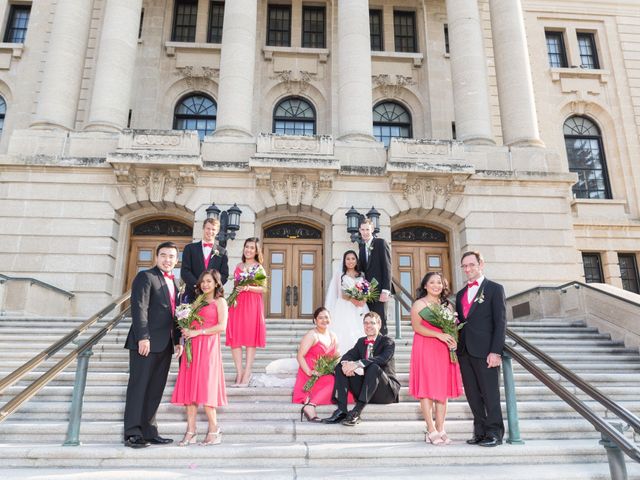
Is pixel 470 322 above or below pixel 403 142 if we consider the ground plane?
below

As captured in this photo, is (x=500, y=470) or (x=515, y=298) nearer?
(x=500, y=470)

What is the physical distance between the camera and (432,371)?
566 cm

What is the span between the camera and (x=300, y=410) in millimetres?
6492

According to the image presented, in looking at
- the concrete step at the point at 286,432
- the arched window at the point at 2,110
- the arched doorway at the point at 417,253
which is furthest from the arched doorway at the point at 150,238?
the concrete step at the point at 286,432

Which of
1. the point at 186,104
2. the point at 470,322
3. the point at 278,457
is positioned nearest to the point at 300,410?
the point at 278,457

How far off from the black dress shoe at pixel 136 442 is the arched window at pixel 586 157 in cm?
2048

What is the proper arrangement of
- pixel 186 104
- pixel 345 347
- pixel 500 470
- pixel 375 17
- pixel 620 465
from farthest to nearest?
pixel 375 17 < pixel 186 104 < pixel 345 347 < pixel 500 470 < pixel 620 465

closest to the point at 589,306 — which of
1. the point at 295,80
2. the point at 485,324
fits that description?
the point at 485,324

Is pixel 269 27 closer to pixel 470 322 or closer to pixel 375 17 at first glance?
pixel 375 17

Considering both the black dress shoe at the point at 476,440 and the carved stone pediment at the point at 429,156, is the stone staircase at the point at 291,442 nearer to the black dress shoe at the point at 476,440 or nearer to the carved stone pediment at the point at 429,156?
the black dress shoe at the point at 476,440

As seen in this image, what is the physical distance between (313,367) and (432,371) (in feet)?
5.70

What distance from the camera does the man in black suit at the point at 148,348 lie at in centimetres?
527

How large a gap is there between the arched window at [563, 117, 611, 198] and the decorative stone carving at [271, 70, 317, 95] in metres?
11.6

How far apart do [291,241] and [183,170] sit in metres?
4.01
